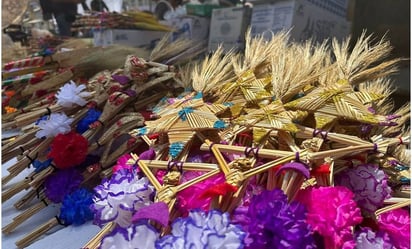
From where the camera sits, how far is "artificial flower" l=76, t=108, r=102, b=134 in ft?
3.40

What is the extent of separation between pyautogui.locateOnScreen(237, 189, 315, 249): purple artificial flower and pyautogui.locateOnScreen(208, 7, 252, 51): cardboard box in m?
1.55

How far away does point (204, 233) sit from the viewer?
0.49 m

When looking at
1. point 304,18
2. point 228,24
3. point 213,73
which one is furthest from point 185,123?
point 228,24

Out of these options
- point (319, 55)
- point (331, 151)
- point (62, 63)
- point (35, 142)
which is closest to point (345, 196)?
point (331, 151)

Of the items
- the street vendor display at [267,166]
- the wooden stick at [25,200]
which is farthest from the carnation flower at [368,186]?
the wooden stick at [25,200]

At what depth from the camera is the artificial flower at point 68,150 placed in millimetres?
969

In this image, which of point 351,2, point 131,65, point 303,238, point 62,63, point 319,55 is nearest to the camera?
point 303,238

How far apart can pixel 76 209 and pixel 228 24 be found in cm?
148

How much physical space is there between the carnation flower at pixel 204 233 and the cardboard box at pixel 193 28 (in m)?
1.87

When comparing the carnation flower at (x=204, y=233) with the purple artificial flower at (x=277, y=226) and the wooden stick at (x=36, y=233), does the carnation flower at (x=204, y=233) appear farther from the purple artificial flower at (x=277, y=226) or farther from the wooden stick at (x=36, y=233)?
the wooden stick at (x=36, y=233)

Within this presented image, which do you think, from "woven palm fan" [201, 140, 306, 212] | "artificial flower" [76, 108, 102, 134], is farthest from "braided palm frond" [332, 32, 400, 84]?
"artificial flower" [76, 108, 102, 134]

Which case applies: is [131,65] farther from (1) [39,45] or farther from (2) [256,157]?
(1) [39,45]

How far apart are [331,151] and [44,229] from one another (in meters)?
0.68

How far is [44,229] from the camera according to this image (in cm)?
93
